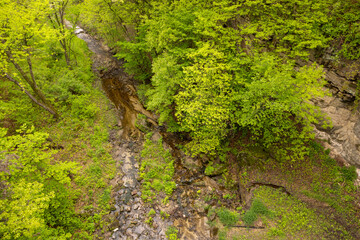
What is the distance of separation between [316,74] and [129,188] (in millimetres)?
14442

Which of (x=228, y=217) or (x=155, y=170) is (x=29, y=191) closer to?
(x=155, y=170)

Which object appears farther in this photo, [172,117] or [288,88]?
[172,117]

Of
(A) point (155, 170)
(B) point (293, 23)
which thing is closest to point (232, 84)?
(B) point (293, 23)

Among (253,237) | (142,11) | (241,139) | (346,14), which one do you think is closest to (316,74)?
(346,14)

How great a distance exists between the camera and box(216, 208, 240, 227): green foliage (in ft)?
37.3

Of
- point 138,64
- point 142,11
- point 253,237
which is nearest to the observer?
point 253,237

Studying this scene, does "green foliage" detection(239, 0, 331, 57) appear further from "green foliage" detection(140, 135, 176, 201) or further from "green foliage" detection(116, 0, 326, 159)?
"green foliage" detection(140, 135, 176, 201)

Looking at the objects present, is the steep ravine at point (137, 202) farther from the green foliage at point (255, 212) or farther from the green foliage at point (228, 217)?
the green foliage at point (255, 212)

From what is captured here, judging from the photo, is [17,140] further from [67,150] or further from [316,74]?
[316,74]

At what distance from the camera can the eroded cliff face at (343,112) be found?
491 inches

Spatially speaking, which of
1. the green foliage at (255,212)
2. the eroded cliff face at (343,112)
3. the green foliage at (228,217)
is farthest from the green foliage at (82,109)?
the eroded cliff face at (343,112)

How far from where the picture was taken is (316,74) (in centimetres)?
1094

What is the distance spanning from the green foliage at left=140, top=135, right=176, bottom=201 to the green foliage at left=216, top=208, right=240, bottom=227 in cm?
377

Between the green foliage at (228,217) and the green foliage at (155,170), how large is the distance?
149 inches
